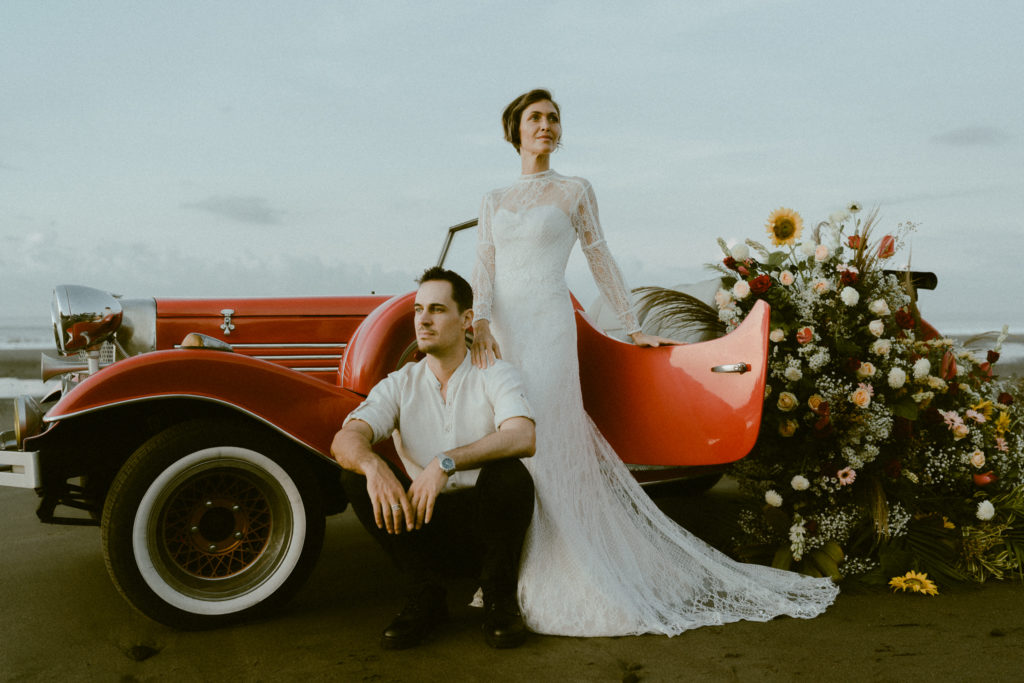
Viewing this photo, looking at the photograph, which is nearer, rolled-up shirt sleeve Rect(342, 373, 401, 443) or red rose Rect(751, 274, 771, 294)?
rolled-up shirt sleeve Rect(342, 373, 401, 443)

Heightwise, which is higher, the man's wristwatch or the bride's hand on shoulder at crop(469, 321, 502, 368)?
the bride's hand on shoulder at crop(469, 321, 502, 368)

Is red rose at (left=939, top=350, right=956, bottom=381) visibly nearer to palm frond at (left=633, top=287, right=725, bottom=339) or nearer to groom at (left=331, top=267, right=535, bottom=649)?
palm frond at (left=633, top=287, right=725, bottom=339)

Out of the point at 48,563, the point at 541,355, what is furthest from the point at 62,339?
the point at 541,355

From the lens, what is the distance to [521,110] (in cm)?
318

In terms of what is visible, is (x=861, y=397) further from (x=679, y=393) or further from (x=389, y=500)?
(x=389, y=500)

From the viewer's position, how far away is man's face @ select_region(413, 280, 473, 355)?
2.73m

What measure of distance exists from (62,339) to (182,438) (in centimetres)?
144

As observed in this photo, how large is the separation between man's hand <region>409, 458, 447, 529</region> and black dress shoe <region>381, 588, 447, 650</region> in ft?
1.26

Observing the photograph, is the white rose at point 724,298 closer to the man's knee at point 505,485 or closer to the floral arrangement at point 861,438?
the floral arrangement at point 861,438

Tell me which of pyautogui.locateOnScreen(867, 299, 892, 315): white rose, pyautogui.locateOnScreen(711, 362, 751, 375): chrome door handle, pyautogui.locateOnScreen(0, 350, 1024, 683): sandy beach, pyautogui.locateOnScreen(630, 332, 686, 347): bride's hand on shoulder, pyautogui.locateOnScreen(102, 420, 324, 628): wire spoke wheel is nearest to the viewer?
pyautogui.locateOnScreen(0, 350, 1024, 683): sandy beach

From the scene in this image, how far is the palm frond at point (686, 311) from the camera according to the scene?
3615mm

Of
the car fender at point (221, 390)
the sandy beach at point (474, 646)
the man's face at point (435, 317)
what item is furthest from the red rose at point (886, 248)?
the car fender at point (221, 390)

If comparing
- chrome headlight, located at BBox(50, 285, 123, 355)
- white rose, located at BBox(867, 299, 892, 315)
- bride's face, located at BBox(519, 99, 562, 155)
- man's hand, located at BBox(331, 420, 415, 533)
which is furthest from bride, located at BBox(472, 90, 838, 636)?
chrome headlight, located at BBox(50, 285, 123, 355)

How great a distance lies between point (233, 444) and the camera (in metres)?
2.79
